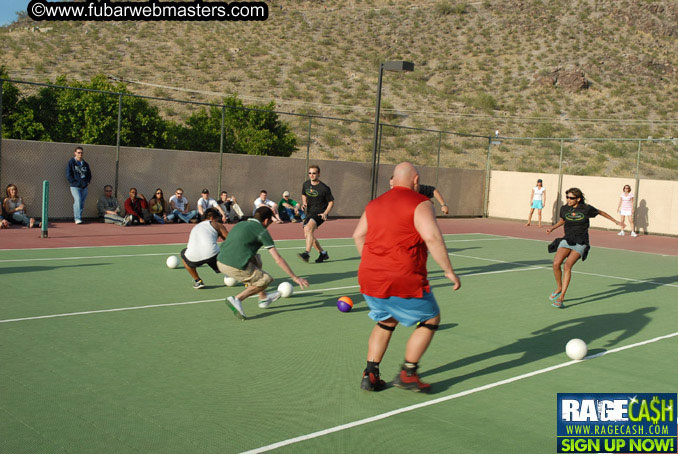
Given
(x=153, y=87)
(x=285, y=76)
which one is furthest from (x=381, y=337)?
(x=285, y=76)

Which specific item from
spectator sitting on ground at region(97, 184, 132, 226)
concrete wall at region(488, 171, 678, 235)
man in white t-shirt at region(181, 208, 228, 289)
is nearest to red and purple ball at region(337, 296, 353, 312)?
man in white t-shirt at region(181, 208, 228, 289)

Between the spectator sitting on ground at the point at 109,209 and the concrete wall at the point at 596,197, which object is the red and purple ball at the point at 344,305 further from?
the concrete wall at the point at 596,197

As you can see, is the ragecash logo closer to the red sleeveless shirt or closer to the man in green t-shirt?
the red sleeveless shirt

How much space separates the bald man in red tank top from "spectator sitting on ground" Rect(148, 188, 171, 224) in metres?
14.7

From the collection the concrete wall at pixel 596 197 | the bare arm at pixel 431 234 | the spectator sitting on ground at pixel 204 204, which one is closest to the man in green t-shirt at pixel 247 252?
the bare arm at pixel 431 234

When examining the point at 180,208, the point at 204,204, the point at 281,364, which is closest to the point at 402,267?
the point at 281,364

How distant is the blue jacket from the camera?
1817cm

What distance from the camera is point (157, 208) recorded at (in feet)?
65.0

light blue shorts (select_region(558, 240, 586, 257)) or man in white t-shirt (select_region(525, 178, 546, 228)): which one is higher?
man in white t-shirt (select_region(525, 178, 546, 228))

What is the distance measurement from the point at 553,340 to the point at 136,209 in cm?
1370

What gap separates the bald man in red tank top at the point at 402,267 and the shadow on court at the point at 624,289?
5.30 metres

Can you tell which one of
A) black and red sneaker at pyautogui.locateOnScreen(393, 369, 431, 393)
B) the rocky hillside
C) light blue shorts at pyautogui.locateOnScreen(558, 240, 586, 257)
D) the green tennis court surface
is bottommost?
the green tennis court surface

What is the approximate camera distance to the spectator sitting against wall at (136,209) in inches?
744

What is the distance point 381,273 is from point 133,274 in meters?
6.93
